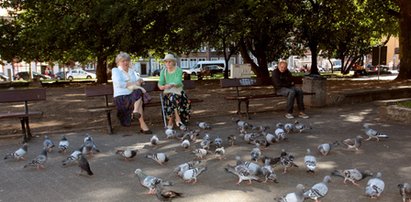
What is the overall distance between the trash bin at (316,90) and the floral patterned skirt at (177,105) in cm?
414

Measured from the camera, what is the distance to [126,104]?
8.59 m

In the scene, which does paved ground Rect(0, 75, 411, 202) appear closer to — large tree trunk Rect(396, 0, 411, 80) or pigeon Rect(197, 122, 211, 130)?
pigeon Rect(197, 122, 211, 130)

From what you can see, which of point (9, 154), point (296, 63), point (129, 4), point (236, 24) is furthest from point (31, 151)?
point (296, 63)

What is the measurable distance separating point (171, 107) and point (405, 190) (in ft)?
18.9

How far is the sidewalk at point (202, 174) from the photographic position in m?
4.75

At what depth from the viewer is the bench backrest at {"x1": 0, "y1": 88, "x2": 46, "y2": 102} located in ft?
27.6

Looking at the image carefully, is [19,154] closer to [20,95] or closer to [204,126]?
[20,95]

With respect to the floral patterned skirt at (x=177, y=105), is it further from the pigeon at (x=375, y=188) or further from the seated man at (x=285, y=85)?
the pigeon at (x=375, y=188)

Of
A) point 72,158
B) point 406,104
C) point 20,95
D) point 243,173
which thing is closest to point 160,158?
point 72,158

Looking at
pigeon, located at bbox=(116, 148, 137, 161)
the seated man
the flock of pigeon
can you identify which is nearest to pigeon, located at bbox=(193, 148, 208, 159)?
the flock of pigeon

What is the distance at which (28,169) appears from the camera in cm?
602

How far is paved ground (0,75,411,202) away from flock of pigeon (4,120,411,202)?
0.33 ft

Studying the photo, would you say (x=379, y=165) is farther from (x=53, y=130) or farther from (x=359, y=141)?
(x=53, y=130)

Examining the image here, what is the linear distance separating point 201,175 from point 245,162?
65 centimetres
